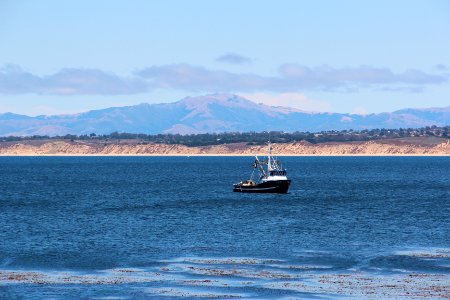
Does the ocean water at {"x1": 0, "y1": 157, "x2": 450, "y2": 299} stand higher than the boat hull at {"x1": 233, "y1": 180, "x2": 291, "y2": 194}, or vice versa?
the boat hull at {"x1": 233, "y1": 180, "x2": 291, "y2": 194}

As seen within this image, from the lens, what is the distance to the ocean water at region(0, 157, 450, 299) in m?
49.5

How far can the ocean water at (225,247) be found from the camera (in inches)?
1949

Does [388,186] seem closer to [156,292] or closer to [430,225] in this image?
[430,225]

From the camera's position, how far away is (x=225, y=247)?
66.8 metres

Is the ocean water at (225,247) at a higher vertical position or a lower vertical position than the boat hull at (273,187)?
lower

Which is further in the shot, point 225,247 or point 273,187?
point 273,187

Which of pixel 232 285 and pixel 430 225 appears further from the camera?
pixel 430 225

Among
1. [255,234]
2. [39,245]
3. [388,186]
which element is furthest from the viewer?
[388,186]

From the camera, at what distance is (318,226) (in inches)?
3260

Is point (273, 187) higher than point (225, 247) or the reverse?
higher

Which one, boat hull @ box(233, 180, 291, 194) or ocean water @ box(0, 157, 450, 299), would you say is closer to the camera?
ocean water @ box(0, 157, 450, 299)

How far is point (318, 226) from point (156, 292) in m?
36.7

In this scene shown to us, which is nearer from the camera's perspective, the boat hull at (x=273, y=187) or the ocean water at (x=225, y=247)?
the ocean water at (x=225, y=247)

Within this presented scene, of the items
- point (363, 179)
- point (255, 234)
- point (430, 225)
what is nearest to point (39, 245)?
point (255, 234)
